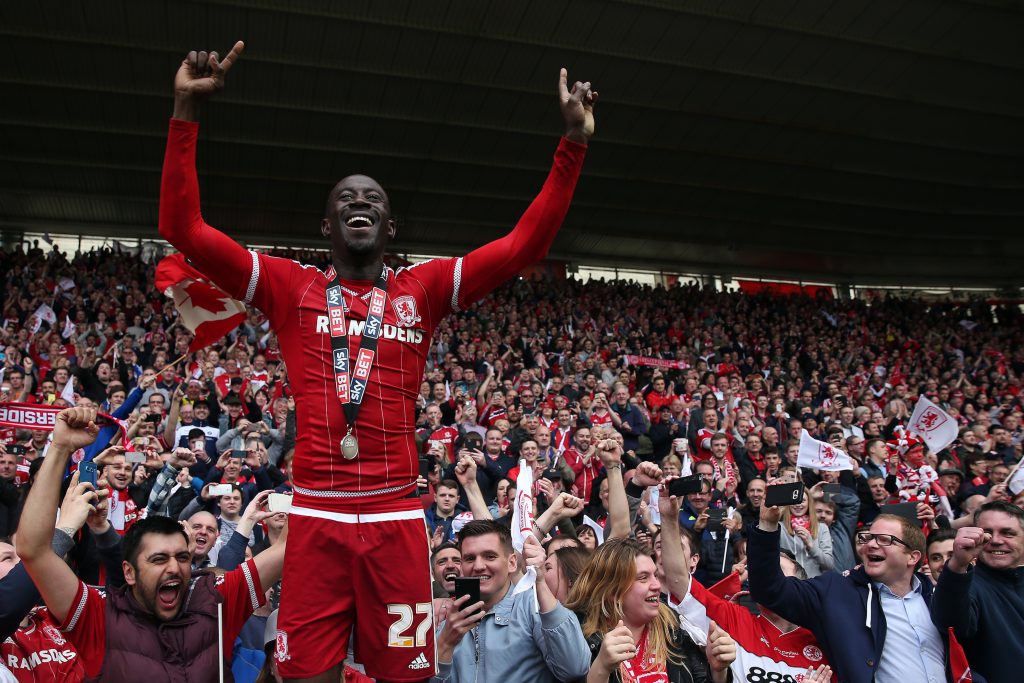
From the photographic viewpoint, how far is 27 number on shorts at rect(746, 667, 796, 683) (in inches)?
164

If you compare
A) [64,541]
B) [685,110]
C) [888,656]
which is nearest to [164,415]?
[64,541]

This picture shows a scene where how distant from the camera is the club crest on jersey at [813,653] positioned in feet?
14.0

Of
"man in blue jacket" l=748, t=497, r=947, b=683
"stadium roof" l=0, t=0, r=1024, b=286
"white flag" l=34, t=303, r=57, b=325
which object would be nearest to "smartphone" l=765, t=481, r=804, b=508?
"man in blue jacket" l=748, t=497, r=947, b=683

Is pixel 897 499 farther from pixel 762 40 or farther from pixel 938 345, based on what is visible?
pixel 938 345

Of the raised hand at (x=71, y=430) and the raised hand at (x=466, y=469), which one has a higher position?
the raised hand at (x=71, y=430)

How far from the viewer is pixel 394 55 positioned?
16.7 meters

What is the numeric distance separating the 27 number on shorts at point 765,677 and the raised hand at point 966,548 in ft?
3.27

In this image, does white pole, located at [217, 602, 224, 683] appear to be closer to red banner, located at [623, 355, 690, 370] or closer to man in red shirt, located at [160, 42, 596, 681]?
man in red shirt, located at [160, 42, 596, 681]

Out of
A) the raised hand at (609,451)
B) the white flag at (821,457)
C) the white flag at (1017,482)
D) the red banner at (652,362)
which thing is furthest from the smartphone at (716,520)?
the red banner at (652,362)

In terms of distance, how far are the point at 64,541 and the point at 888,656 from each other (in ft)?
12.4

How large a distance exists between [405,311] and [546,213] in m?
0.59

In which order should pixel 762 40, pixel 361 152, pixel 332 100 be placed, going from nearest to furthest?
pixel 762 40 → pixel 332 100 → pixel 361 152

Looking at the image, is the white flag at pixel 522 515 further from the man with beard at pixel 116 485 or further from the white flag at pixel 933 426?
the white flag at pixel 933 426

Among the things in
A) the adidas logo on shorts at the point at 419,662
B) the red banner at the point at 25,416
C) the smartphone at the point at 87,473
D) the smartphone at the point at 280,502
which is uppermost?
the red banner at the point at 25,416
